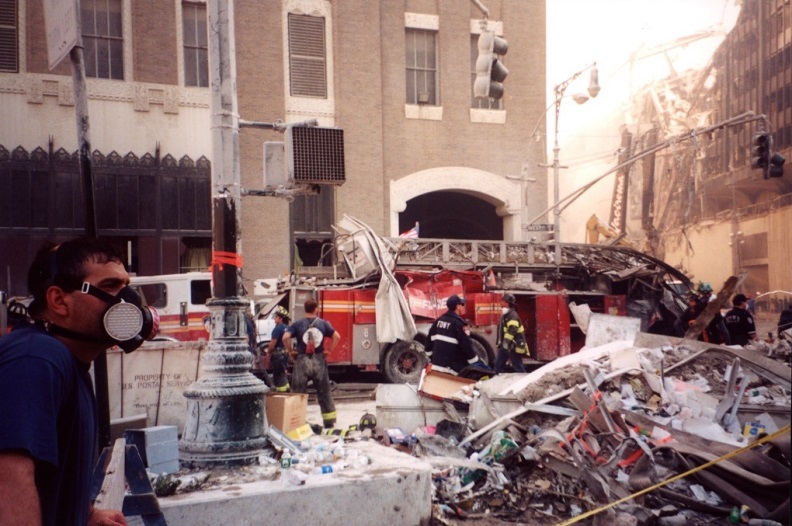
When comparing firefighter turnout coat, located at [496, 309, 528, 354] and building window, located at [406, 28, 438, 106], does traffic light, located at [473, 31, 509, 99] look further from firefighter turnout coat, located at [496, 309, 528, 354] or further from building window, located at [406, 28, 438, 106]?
building window, located at [406, 28, 438, 106]

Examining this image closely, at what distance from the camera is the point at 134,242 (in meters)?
20.0

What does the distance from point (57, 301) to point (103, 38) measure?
817 inches

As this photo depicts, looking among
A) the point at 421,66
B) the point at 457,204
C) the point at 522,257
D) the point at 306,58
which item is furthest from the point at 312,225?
the point at 522,257

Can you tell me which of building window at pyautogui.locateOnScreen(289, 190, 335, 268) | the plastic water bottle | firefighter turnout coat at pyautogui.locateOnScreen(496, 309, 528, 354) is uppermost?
building window at pyautogui.locateOnScreen(289, 190, 335, 268)

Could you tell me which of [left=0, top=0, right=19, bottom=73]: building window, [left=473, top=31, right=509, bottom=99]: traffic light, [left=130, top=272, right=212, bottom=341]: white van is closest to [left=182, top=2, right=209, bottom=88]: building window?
[left=0, top=0, right=19, bottom=73]: building window

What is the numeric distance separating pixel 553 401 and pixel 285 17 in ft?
58.7

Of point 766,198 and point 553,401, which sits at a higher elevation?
point 766,198

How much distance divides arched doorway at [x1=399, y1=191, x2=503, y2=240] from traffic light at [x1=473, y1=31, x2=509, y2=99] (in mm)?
15205

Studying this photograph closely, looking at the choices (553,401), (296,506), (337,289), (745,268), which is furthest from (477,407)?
A: (337,289)

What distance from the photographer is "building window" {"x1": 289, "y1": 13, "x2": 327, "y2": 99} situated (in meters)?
22.1

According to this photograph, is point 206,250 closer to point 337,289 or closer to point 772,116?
point 337,289

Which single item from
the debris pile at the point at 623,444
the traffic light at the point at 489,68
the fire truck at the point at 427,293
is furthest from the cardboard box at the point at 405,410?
the fire truck at the point at 427,293

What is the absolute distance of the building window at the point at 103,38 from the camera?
790 inches

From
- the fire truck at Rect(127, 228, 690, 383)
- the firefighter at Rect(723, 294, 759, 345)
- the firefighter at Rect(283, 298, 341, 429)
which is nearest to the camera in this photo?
the firefighter at Rect(283, 298, 341, 429)
